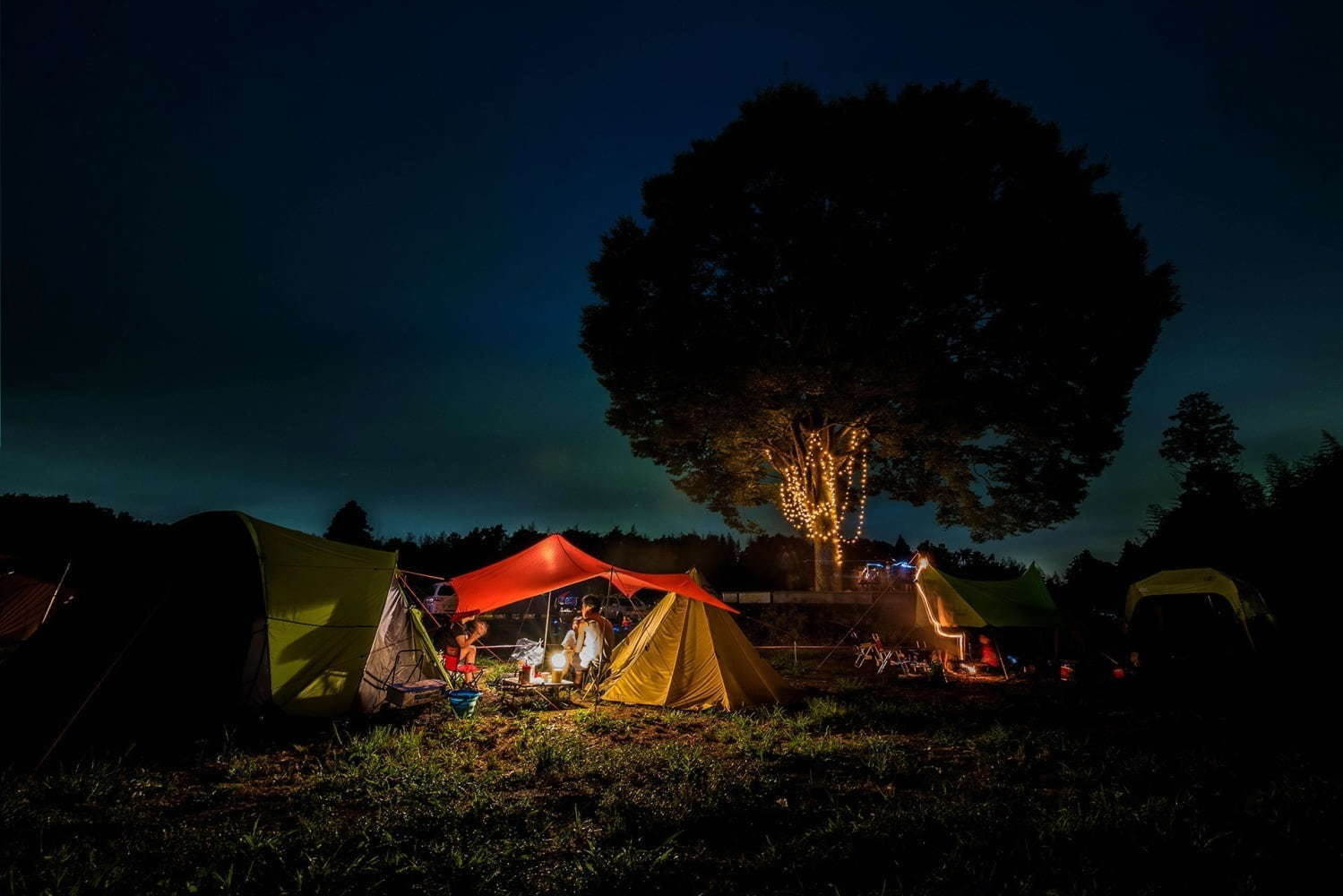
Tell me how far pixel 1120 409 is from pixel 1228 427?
17.0 metres

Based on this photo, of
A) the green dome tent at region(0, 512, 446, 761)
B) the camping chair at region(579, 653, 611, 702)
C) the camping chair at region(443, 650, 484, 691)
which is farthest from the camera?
the camping chair at region(443, 650, 484, 691)

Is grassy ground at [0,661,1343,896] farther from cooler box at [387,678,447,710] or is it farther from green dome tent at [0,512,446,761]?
cooler box at [387,678,447,710]

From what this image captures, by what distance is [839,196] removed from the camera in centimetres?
1825

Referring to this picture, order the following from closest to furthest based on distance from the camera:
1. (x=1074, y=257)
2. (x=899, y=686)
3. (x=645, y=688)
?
(x=645, y=688)
(x=899, y=686)
(x=1074, y=257)

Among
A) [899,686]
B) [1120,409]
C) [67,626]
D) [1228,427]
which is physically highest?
[1228,427]

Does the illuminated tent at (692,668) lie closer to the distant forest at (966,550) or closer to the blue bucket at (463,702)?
the blue bucket at (463,702)

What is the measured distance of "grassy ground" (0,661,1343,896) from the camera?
380 centimetres

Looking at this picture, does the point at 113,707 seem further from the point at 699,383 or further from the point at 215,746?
the point at 699,383

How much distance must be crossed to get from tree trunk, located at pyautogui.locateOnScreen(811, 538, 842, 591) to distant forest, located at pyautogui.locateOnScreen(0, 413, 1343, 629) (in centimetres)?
233

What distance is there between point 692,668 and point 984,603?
774 cm

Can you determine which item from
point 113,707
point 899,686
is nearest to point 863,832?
point 113,707

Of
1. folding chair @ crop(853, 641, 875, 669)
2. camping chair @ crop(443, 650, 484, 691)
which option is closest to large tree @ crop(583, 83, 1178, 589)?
folding chair @ crop(853, 641, 875, 669)

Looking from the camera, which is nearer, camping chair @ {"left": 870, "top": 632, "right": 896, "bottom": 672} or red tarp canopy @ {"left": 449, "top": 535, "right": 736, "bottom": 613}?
red tarp canopy @ {"left": 449, "top": 535, "right": 736, "bottom": 613}

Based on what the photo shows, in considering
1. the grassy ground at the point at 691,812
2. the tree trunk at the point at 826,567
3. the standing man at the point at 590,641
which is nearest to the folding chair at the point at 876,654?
the tree trunk at the point at 826,567
